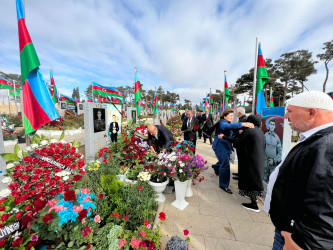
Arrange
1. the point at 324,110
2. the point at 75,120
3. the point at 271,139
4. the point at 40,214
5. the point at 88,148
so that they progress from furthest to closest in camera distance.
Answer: the point at 75,120 → the point at 88,148 → the point at 271,139 → the point at 40,214 → the point at 324,110

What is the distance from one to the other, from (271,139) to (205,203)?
7.02ft

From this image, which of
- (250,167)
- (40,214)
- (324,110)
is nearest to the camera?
(324,110)

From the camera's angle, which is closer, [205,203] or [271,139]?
[205,203]

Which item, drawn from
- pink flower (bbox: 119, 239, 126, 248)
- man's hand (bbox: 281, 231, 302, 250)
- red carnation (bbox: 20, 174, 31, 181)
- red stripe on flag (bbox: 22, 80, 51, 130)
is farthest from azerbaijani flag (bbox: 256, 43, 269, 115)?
red stripe on flag (bbox: 22, 80, 51, 130)

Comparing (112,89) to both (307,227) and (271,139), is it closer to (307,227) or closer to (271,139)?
(271,139)

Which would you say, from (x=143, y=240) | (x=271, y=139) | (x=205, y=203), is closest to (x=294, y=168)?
(x=143, y=240)

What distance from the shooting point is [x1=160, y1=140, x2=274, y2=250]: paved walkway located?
2.07m

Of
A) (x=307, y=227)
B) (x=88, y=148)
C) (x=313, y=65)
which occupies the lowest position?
(x=88, y=148)

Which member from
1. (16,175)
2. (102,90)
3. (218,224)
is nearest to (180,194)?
(218,224)

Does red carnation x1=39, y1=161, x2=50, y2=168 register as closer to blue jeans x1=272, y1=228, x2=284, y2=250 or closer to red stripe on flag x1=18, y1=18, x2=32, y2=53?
red stripe on flag x1=18, y1=18, x2=32, y2=53

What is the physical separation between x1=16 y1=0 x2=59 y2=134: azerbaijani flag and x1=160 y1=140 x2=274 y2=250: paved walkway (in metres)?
2.63

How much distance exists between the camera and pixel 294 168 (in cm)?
100

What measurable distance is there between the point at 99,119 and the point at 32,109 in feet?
8.98

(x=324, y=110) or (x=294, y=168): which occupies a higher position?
(x=324, y=110)
